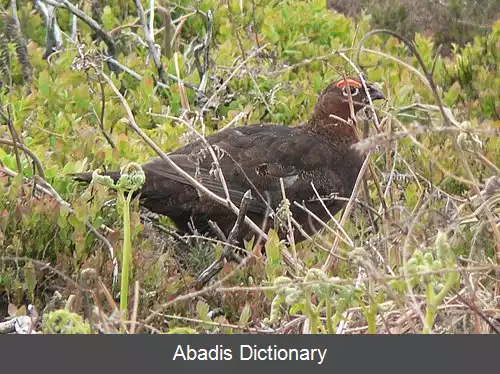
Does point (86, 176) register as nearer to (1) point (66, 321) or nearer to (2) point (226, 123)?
(2) point (226, 123)

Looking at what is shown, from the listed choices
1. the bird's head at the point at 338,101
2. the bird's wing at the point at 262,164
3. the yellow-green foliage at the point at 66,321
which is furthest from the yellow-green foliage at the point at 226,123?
the bird's wing at the point at 262,164

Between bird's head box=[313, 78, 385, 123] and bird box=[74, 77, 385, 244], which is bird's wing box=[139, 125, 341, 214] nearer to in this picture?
bird box=[74, 77, 385, 244]

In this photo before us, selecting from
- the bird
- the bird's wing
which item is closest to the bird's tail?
the bird

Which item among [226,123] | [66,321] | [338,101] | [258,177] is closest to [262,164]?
[258,177]

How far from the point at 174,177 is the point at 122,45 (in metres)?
3.38

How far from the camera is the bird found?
5.60 metres

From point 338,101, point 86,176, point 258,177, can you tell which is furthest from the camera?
point 338,101

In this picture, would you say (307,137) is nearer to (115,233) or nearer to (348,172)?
(348,172)

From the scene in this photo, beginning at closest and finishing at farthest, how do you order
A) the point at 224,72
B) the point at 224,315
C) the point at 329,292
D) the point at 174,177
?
the point at 329,292 < the point at 224,315 < the point at 174,177 < the point at 224,72

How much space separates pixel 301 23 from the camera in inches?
350

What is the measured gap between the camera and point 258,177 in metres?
5.75

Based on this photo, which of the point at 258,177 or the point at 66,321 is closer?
the point at 66,321
